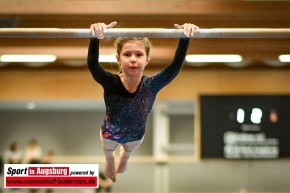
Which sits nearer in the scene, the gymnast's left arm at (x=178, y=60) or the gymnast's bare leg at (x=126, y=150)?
the gymnast's left arm at (x=178, y=60)

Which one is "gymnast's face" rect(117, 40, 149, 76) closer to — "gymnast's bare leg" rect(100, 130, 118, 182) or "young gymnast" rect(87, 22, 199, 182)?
"young gymnast" rect(87, 22, 199, 182)

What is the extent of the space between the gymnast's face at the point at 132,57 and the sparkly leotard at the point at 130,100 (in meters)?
0.08

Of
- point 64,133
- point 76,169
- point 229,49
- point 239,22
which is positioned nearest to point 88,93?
point 64,133

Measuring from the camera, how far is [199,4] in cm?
451

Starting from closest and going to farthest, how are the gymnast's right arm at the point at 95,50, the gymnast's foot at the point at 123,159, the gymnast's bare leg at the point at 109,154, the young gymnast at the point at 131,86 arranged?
the gymnast's right arm at the point at 95,50, the young gymnast at the point at 131,86, the gymnast's bare leg at the point at 109,154, the gymnast's foot at the point at 123,159

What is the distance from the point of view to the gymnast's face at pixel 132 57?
2.53 m

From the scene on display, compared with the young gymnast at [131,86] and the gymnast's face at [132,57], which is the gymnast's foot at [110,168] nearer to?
the young gymnast at [131,86]

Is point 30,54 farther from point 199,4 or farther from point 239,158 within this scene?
point 239,158

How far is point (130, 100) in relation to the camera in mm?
2586

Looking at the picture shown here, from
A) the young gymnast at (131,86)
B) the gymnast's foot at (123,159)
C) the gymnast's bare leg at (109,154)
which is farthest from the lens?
→ the gymnast's foot at (123,159)

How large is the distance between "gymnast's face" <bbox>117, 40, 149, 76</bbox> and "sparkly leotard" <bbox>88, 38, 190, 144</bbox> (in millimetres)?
81

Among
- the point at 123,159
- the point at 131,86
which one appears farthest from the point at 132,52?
the point at 123,159

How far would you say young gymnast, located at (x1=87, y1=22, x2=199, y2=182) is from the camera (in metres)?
2.53

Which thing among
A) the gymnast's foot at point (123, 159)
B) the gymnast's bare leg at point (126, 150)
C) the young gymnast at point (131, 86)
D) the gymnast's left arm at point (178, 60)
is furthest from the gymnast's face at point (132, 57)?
the gymnast's foot at point (123, 159)
